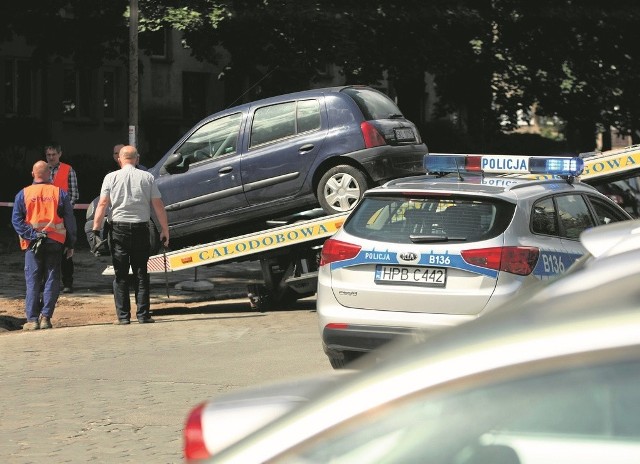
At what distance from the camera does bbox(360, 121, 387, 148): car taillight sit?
1393 centimetres

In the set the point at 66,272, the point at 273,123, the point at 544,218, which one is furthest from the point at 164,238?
the point at 544,218

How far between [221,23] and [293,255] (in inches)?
596

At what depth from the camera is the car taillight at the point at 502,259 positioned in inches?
359

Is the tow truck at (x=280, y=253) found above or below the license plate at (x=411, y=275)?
below

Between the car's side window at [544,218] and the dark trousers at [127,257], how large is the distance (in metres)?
5.07

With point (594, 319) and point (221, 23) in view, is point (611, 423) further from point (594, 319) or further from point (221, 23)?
point (221, 23)

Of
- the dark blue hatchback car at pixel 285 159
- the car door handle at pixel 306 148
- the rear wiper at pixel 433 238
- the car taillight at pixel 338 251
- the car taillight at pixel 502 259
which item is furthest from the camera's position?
the car door handle at pixel 306 148

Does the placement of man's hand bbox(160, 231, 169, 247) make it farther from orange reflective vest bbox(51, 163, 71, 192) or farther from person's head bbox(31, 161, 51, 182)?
orange reflective vest bbox(51, 163, 71, 192)

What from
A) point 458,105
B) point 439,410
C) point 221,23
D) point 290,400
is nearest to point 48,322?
point 290,400

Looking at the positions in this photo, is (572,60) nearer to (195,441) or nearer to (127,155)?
(127,155)

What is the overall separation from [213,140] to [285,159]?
93 cm

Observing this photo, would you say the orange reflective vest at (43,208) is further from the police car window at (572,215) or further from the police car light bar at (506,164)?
the police car window at (572,215)

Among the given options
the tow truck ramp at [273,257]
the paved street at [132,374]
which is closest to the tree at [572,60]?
the tow truck ramp at [273,257]

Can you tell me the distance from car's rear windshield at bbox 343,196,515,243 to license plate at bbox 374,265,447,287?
221 millimetres
